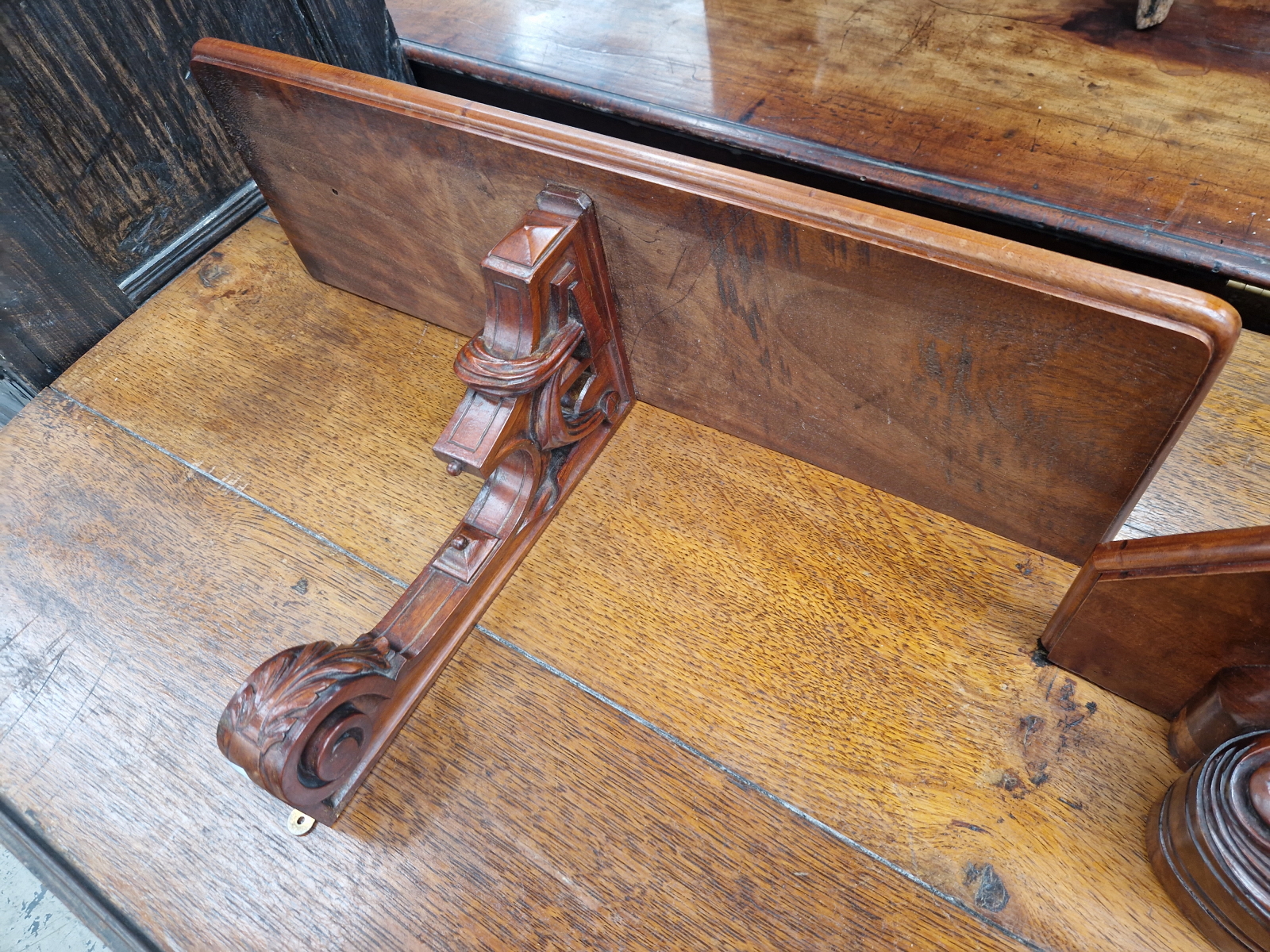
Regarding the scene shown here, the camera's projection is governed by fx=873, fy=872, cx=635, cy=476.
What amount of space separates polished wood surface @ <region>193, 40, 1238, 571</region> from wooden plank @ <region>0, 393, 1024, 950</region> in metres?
0.33

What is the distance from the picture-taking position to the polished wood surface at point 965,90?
888 mm

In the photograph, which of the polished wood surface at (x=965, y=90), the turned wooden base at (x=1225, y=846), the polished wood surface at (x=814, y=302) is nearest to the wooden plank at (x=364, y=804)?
the turned wooden base at (x=1225, y=846)

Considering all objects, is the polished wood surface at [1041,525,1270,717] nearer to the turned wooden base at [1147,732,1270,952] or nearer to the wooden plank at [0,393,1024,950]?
the turned wooden base at [1147,732,1270,952]

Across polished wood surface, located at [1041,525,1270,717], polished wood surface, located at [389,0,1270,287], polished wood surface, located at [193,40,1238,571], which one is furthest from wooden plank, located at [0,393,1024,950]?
polished wood surface, located at [389,0,1270,287]

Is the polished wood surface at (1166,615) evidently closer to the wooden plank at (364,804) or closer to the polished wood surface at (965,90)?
the wooden plank at (364,804)

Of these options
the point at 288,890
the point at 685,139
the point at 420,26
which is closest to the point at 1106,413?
the point at 685,139

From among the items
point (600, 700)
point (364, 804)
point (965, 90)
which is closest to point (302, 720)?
point (364, 804)

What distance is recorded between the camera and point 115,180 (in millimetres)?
1037

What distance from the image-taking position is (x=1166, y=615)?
630mm

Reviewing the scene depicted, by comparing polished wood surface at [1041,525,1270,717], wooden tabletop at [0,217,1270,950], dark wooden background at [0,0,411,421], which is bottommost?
wooden tabletop at [0,217,1270,950]

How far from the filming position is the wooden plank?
0.67 meters

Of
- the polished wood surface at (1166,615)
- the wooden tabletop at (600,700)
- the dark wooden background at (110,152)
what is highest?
the dark wooden background at (110,152)

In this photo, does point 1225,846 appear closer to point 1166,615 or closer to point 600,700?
point 1166,615

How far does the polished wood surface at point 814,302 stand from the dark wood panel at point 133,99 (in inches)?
6.0
